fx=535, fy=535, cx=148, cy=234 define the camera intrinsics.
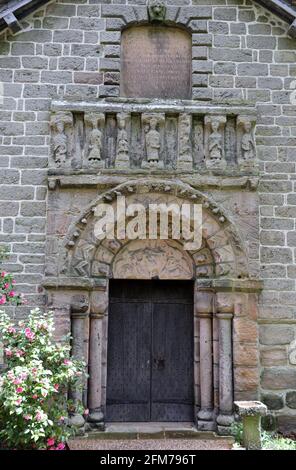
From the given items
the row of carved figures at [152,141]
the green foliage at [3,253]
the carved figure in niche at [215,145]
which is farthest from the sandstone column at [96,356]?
the carved figure in niche at [215,145]

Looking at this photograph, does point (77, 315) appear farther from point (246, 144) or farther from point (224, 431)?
point (246, 144)

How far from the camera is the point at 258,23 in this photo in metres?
7.40

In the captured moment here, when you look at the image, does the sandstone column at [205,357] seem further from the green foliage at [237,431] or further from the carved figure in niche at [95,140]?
the carved figure in niche at [95,140]

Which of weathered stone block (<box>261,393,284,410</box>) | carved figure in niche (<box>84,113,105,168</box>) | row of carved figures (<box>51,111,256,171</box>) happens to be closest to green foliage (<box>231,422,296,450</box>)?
weathered stone block (<box>261,393,284,410</box>)

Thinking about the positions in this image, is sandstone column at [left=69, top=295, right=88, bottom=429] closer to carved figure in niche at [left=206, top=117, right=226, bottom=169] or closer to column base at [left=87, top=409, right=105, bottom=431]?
column base at [left=87, top=409, right=105, bottom=431]

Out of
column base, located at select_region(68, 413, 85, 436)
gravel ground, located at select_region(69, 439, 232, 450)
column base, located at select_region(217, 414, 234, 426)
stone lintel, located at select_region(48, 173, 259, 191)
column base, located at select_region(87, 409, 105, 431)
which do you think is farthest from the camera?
stone lintel, located at select_region(48, 173, 259, 191)

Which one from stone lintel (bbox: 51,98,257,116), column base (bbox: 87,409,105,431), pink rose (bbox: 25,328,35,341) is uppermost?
stone lintel (bbox: 51,98,257,116)

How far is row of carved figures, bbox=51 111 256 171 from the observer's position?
6.75 metres

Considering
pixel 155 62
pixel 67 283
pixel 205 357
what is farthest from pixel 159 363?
pixel 155 62

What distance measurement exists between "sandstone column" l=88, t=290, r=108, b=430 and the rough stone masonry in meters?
0.04

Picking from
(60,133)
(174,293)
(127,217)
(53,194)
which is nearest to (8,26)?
(60,133)

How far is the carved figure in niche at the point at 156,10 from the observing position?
7.31 metres

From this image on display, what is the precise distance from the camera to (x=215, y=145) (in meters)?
6.82

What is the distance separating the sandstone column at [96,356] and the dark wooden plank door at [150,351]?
34cm
